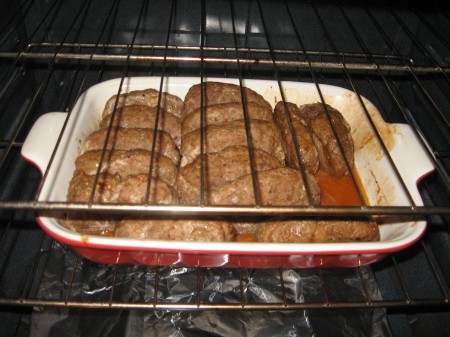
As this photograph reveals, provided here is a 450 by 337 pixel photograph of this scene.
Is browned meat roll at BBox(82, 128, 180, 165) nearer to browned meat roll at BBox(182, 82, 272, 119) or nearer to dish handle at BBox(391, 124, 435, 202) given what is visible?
browned meat roll at BBox(182, 82, 272, 119)

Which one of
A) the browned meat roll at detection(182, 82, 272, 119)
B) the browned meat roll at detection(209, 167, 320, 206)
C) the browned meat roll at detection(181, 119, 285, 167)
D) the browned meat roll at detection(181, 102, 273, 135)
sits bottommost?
the browned meat roll at detection(209, 167, 320, 206)

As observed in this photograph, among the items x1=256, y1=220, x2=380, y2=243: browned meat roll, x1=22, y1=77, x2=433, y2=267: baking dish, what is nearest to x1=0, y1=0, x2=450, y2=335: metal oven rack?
x1=22, y1=77, x2=433, y2=267: baking dish

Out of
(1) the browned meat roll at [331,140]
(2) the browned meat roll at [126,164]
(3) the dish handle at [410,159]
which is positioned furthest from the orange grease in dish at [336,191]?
(2) the browned meat roll at [126,164]

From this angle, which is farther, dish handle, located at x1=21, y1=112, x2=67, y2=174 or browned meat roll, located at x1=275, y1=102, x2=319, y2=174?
browned meat roll, located at x1=275, y1=102, x2=319, y2=174

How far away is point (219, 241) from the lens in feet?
4.09

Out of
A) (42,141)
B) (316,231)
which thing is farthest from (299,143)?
(42,141)

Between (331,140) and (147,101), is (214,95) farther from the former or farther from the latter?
(331,140)

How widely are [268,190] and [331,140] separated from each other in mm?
456

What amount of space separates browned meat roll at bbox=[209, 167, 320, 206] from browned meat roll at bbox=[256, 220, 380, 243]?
8cm

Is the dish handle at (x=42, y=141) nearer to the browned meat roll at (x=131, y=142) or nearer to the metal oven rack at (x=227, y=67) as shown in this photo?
the browned meat roll at (x=131, y=142)

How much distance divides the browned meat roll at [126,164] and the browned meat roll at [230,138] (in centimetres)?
11

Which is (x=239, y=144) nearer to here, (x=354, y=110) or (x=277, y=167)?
(x=277, y=167)

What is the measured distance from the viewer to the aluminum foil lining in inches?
61.4

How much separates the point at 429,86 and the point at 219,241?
1.40 metres
